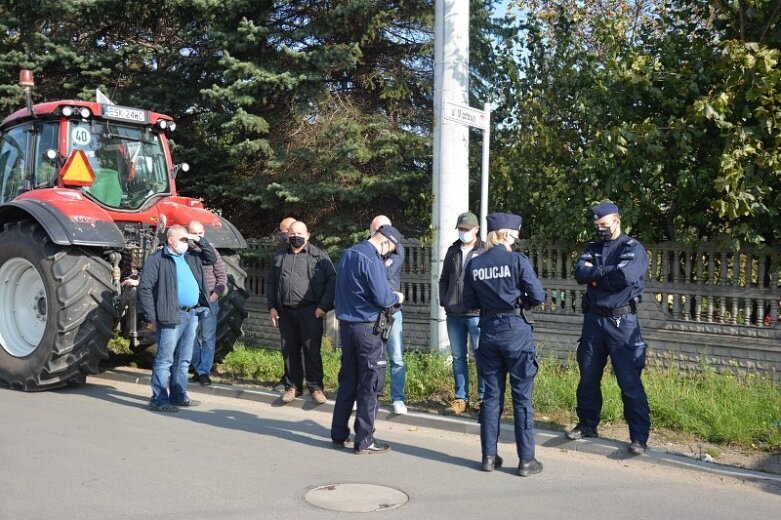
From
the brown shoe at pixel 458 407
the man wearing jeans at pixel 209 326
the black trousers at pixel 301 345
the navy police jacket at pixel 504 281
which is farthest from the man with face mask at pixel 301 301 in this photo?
the navy police jacket at pixel 504 281

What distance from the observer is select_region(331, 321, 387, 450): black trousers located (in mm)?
6121

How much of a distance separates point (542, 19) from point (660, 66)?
3.71m

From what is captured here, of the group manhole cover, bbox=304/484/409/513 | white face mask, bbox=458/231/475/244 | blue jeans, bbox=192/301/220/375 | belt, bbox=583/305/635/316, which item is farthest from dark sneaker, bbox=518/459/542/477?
blue jeans, bbox=192/301/220/375

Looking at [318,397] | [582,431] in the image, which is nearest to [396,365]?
[318,397]

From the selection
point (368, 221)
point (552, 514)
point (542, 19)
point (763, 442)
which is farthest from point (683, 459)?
point (542, 19)

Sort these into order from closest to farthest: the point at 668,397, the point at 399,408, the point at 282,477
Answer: the point at 282,477, the point at 668,397, the point at 399,408

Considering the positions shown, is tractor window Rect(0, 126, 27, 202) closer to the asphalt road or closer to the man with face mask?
the asphalt road

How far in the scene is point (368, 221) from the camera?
10602 mm

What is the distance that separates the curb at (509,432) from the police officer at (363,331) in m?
0.92

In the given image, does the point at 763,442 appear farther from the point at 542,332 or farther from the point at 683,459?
the point at 542,332

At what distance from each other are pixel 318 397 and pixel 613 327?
3074mm

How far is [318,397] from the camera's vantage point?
7.70 metres

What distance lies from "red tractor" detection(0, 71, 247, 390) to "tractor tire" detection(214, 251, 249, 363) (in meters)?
0.01

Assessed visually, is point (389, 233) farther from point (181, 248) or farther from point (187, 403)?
point (187, 403)
